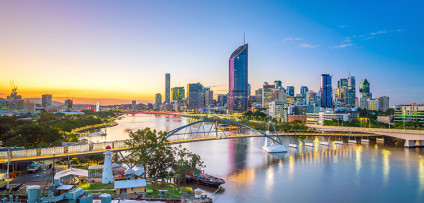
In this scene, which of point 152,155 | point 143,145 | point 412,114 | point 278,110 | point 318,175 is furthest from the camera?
point 278,110

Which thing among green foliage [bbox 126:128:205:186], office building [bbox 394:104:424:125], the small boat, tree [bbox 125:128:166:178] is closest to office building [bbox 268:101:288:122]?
office building [bbox 394:104:424:125]

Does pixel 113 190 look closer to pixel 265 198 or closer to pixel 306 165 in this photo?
pixel 265 198

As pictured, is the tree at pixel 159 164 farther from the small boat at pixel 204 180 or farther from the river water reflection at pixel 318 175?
the river water reflection at pixel 318 175

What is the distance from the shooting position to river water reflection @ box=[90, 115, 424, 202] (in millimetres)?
28922

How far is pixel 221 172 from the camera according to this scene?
37.8 m

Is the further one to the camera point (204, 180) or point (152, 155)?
point (204, 180)

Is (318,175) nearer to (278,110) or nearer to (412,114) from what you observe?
(412,114)

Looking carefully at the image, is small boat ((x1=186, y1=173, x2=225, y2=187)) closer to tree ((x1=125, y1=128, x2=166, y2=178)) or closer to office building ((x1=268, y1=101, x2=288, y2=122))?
tree ((x1=125, y1=128, x2=166, y2=178))

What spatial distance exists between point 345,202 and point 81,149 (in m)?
27.2

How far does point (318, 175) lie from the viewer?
37500 millimetres

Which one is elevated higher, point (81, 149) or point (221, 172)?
point (81, 149)

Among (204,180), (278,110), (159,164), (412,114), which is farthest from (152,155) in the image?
(278,110)

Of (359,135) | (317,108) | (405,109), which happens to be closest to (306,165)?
(359,135)

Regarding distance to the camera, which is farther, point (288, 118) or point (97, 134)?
point (288, 118)
